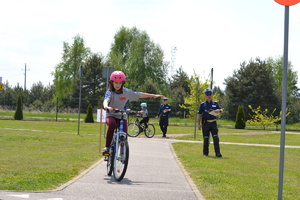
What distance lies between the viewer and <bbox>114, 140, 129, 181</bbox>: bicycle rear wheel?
7.33 meters

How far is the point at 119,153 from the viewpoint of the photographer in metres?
7.55

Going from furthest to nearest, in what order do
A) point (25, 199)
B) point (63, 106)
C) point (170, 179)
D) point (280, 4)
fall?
1. point (63, 106)
2. point (170, 179)
3. point (25, 199)
4. point (280, 4)

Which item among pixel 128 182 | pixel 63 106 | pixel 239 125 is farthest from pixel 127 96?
pixel 63 106

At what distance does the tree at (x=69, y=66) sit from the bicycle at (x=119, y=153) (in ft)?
206

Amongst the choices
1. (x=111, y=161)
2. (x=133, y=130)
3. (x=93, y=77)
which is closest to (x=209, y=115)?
(x=111, y=161)

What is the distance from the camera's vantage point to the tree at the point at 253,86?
2055 inches

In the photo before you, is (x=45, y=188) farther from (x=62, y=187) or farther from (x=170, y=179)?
(x=170, y=179)

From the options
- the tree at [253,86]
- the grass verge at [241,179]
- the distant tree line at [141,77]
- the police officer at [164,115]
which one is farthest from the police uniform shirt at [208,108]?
the tree at [253,86]

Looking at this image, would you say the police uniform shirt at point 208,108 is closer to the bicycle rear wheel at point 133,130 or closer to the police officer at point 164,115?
the police officer at point 164,115

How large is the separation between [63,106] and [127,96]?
110 feet

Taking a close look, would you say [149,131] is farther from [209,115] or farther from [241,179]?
[241,179]

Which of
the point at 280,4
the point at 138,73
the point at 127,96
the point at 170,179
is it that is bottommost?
the point at 170,179

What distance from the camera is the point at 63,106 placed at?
Answer: 1610 inches

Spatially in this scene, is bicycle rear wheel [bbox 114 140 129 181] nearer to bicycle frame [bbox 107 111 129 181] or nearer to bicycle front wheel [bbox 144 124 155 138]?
bicycle frame [bbox 107 111 129 181]
